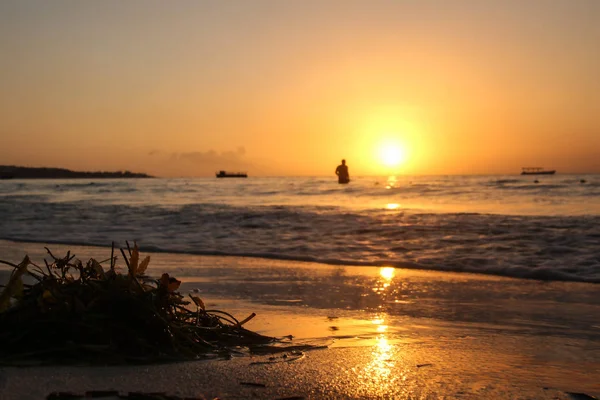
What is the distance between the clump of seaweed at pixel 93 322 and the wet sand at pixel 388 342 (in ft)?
0.45

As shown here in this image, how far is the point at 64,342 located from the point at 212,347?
0.75 metres

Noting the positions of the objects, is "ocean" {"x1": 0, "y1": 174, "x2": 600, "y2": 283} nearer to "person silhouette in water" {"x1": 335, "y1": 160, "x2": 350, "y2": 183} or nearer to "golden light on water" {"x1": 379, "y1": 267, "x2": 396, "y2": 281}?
"golden light on water" {"x1": 379, "y1": 267, "x2": 396, "y2": 281}

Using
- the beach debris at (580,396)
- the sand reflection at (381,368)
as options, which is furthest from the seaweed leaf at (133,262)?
the beach debris at (580,396)

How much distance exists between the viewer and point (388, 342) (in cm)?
348

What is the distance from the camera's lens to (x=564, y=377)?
288 cm

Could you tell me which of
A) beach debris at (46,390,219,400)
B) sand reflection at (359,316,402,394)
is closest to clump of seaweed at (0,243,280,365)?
beach debris at (46,390,219,400)

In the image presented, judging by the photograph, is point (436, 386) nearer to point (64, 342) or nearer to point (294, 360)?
point (294, 360)

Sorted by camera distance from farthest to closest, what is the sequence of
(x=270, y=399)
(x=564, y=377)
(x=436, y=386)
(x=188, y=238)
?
(x=188, y=238) < (x=564, y=377) < (x=436, y=386) < (x=270, y=399)

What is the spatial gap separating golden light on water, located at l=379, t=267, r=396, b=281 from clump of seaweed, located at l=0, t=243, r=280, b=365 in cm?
392

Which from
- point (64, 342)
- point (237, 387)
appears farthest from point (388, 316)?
point (64, 342)

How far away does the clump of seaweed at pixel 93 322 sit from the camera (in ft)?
8.87

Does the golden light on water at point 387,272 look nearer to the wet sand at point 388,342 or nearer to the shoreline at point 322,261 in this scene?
the wet sand at point 388,342

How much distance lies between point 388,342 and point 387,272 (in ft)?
11.8

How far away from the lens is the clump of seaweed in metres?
2.71
